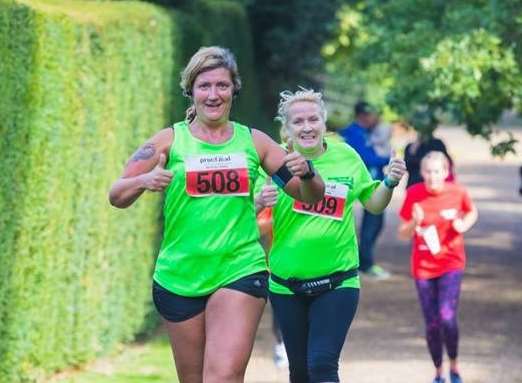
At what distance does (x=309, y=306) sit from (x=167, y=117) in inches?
232

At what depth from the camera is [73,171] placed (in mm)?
10625

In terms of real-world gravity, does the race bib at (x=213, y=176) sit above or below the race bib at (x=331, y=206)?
above

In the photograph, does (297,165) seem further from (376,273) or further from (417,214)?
(376,273)

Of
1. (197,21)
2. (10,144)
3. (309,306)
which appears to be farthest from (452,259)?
(197,21)

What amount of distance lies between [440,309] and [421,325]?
12.0 ft

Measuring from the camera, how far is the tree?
43.6ft

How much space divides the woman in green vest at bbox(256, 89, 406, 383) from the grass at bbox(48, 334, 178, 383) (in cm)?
283

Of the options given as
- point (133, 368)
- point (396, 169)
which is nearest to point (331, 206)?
point (396, 169)

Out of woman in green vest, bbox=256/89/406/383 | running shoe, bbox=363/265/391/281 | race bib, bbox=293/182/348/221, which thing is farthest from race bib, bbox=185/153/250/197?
running shoe, bbox=363/265/391/281

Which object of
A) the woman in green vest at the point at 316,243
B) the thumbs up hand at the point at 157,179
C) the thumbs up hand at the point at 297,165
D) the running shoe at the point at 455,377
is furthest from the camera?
the running shoe at the point at 455,377

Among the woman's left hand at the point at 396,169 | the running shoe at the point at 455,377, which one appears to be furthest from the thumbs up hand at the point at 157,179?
the running shoe at the point at 455,377

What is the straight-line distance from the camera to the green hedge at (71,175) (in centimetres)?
937

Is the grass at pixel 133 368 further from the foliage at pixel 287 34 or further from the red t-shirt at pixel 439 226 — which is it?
the foliage at pixel 287 34

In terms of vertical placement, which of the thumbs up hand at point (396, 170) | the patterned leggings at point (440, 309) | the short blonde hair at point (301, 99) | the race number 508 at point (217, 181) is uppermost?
the short blonde hair at point (301, 99)
